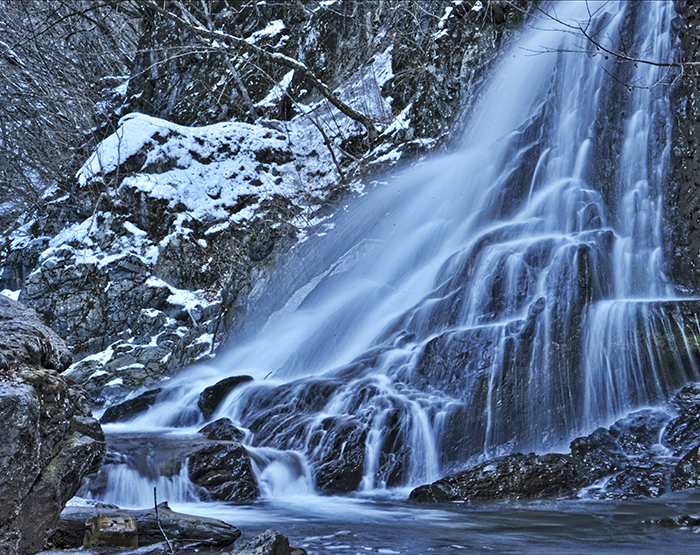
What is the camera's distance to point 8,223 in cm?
1445

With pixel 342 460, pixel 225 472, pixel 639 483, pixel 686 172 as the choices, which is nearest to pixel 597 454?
pixel 639 483

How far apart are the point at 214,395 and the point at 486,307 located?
374 cm

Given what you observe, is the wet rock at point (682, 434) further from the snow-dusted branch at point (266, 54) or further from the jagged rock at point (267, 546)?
the snow-dusted branch at point (266, 54)

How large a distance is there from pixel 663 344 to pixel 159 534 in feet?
17.2

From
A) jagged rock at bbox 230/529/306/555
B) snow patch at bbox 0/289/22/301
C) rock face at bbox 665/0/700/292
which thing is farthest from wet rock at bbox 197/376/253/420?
rock face at bbox 665/0/700/292

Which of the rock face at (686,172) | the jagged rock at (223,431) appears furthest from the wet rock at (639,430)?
the jagged rock at (223,431)

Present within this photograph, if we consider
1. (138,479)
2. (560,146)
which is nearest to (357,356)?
(138,479)

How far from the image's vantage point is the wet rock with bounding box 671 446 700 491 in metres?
4.90

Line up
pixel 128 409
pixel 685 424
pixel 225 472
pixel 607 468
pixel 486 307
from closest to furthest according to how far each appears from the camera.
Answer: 1. pixel 607 468
2. pixel 685 424
3. pixel 225 472
4. pixel 486 307
5. pixel 128 409

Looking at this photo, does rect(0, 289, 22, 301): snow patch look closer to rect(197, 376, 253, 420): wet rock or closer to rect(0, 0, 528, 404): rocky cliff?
rect(0, 0, 528, 404): rocky cliff

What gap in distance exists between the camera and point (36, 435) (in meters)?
2.72

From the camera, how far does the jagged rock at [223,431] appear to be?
6586 mm

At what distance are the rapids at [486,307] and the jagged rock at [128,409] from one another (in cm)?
18

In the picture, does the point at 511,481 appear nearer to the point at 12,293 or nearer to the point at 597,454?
the point at 597,454
